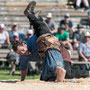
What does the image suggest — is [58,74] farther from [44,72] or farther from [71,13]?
[71,13]

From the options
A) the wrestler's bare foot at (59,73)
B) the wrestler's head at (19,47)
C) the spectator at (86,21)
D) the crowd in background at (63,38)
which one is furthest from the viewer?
the spectator at (86,21)

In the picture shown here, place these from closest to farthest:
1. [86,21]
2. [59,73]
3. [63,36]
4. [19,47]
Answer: [59,73] < [19,47] < [63,36] < [86,21]

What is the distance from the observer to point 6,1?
17.9m

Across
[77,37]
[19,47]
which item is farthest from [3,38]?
[19,47]

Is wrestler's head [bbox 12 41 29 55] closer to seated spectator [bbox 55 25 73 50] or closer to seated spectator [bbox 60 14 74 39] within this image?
seated spectator [bbox 55 25 73 50]

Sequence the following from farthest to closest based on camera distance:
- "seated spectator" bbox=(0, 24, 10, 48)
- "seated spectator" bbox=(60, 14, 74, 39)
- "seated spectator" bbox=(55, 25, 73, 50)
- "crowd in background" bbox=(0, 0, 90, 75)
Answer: "seated spectator" bbox=(60, 14, 74, 39)
"seated spectator" bbox=(0, 24, 10, 48)
"seated spectator" bbox=(55, 25, 73, 50)
"crowd in background" bbox=(0, 0, 90, 75)

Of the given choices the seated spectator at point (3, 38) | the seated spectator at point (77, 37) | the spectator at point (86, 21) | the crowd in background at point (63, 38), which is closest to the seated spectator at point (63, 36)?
the crowd in background at point (63, 38)

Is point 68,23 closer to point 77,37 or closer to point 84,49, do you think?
point 77,37

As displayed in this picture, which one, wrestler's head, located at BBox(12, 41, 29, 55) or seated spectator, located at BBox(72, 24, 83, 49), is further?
seated spectator, located at BBox(72, 24, 83, 49)

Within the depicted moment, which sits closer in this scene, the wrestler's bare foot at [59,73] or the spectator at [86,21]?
the wrestler's bare foot at [59,73]

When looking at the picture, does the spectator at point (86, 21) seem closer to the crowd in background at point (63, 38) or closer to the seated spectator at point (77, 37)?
the crowd in background at point (63, 38)

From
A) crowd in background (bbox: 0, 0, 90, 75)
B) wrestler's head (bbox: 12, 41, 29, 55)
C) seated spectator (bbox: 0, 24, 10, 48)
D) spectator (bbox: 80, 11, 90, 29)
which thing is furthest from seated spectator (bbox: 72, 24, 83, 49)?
wrestler's head (bbox: 12, 41, 29, 55)

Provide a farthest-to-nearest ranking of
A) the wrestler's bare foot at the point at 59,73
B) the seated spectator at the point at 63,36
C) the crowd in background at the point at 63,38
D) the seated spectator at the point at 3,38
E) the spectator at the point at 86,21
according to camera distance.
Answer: the spectator at the point at 86,21, the seated spectator at the point at 3,38, the seated spectator at the point at 63,36, the crowd in background at the point at 63,38, the wrestler's bare foot at the point at 59,73

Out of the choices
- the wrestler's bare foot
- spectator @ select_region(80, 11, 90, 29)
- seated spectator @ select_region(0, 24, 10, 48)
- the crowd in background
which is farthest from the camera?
spectator @ select_region(80, 11, 90, 29)
